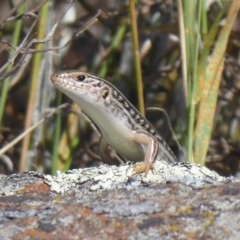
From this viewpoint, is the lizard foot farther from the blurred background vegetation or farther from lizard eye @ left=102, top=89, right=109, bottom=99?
the blurred background vegetation

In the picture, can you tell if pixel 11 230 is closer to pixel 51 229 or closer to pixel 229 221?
pixel 51 229

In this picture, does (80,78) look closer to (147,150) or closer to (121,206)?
(147,150)

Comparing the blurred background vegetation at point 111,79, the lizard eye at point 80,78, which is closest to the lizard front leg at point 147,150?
the lizard eye at point 80,78

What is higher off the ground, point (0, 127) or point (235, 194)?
point (235, 194)

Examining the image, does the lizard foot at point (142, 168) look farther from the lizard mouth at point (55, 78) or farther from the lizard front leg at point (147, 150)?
the lizard mouth at point (55, 78)

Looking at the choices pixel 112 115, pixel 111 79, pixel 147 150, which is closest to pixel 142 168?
pixel 147 150

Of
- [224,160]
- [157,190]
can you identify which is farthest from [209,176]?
[224,160]

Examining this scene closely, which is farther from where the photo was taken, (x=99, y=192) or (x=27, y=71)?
(x=27, y=71)

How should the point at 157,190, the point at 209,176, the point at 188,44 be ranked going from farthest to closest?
the point at 188,44 < the point at 209,176 < the point at 157,190
